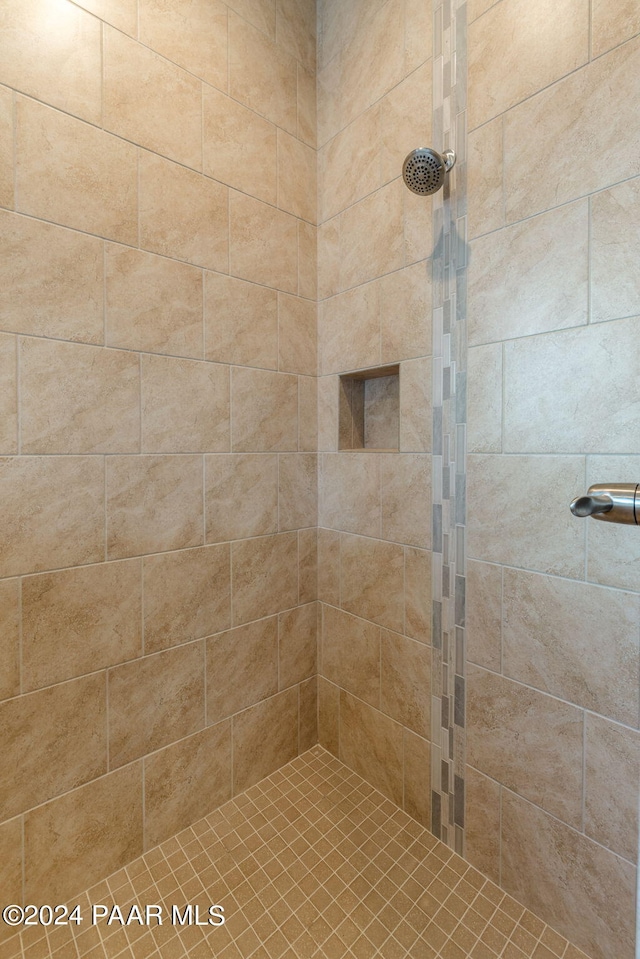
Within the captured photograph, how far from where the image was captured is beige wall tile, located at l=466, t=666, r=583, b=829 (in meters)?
0.88

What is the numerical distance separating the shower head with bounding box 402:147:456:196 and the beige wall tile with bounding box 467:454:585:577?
59cm

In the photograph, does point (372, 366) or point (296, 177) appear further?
point (296, 177)

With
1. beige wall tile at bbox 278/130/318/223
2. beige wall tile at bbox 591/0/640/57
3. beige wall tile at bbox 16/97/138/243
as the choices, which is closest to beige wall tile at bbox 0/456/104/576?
beige wall tile at bbox 16/97/138/243

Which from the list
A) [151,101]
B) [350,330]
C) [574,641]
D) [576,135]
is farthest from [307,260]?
[574,641]

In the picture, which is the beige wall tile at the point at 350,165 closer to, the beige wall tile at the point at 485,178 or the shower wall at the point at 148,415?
the shower wall at the point at 148,415

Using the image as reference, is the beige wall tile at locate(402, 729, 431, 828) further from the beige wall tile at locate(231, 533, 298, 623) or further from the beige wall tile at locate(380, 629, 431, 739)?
the beige wall tile at locate(231, 533, 298, 623)

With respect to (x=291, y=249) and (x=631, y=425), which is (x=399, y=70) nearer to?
(x=291, y=249)

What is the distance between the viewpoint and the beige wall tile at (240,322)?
1179 millimetres

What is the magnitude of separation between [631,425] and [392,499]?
57 cm

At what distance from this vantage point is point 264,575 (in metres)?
1.32

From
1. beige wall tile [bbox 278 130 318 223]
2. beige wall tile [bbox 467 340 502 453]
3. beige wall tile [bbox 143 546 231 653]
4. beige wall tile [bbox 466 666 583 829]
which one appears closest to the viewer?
beige wall tile [bbox 466 666 583 829]

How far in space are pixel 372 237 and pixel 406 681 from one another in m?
1.19

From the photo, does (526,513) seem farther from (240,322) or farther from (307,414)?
(240,322)

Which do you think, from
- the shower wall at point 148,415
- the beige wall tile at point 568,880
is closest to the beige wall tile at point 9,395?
the shower wall at point 148,415
